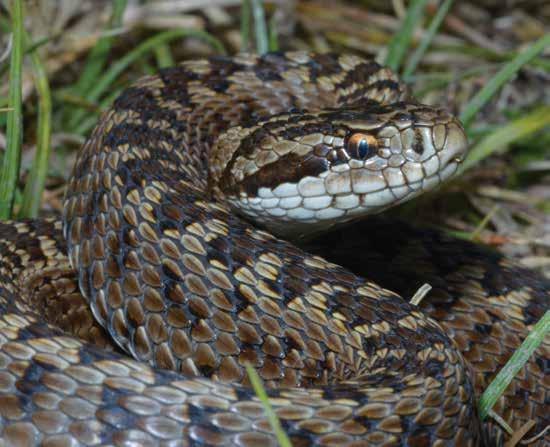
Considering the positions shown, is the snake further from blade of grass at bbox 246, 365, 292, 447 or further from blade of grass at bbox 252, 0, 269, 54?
blade of grass at bbox 252, 0, 269, 54

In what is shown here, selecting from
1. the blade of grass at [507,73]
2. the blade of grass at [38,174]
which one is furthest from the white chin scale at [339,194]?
the blade of grass at [507,73]

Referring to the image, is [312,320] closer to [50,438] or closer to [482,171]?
[50,438]

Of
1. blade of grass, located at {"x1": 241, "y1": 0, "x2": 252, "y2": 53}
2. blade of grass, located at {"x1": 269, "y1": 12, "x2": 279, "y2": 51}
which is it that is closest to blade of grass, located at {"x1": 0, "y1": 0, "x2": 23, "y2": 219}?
blade of grass, located at {"x1": 241, "y1": 0, "x2": 252, "y2": 53}

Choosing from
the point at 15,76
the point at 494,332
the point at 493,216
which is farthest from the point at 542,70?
the point at 15,76

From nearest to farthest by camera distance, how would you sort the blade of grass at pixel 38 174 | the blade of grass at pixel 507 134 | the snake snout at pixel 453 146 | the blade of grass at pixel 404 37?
1. the snake snout at pixel 453 146
2. the blade of grass at pixel 38 174
3. the blade of grass at pixel 507 134
4. the blade of grass at pixel 404 37

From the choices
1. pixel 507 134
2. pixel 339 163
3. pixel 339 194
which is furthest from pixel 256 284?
pixel 507 134

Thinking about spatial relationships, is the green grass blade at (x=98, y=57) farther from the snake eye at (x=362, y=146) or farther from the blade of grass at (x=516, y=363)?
the blade of grass at (x=516, y=363)

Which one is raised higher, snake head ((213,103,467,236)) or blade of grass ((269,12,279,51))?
blade of grass ((269,12,279,51))

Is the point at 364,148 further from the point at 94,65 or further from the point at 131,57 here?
the point at 94,65
